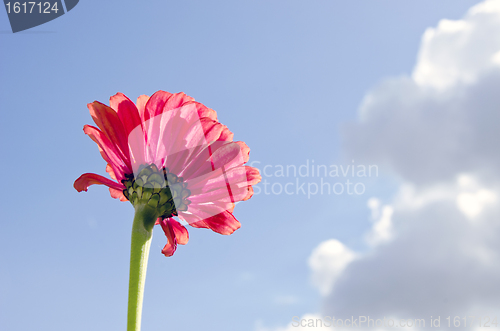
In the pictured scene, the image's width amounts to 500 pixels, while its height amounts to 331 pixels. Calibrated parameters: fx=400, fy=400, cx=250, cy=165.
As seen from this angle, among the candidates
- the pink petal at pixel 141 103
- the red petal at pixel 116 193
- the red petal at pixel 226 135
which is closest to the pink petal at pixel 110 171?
the red petal at pixel 116 193

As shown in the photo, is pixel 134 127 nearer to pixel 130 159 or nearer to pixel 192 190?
pixel 130 159

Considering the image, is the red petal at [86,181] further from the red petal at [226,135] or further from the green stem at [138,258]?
the red petal at [226,135]

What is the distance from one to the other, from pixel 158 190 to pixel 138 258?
1.28ft

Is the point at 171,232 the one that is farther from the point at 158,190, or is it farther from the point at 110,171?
the point at 110,171

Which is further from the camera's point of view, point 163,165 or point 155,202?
point 163,165

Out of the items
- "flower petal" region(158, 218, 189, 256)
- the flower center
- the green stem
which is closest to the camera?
the green stem

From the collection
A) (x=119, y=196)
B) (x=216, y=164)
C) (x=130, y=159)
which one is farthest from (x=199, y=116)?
(x=119, y=196)

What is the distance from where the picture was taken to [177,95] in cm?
188

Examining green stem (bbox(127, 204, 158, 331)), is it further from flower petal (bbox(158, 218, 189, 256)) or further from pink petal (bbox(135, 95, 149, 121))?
pink petal (bbox(135, 95, 149, 121))

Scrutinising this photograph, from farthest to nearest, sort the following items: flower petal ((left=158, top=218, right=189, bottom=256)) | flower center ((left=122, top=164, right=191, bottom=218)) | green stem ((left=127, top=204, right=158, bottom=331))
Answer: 1. flower petal ((left=158, top=218, right=189, bottom=256))
2. flower center ((left=122, top=164, right=191, bottom=218))
3. green stem ((left=127, top=204, right=158, bottom=331))

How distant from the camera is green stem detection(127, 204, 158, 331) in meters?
1.27

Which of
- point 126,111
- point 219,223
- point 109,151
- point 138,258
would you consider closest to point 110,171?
point 109,151

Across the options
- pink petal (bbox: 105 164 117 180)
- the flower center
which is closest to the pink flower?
the flower center

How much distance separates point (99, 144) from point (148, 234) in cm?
54
